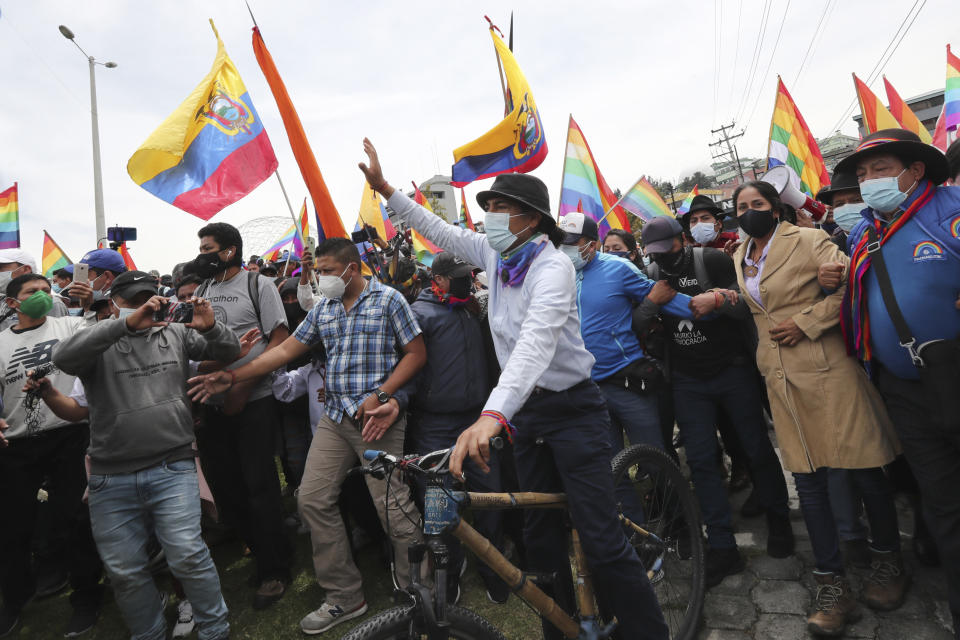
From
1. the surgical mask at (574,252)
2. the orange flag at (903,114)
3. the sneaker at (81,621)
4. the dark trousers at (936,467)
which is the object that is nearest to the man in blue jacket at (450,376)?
the surgical mask at (574,252)

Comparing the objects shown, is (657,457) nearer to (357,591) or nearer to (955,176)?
(357,591)

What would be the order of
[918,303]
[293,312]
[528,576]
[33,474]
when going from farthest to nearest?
[293,312]
[33,474]
[918,303]
[528,576]

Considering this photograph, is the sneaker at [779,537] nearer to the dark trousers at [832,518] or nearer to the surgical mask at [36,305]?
the dark trousers at [832,518]

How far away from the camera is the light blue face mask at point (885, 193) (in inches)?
98.7

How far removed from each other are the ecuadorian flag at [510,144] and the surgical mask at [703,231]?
1.48 meters

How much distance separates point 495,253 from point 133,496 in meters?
2.56

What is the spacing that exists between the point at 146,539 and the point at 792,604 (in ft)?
12.3

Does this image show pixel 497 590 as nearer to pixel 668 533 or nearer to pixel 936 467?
pixel 668 533

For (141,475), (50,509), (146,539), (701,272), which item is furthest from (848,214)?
(50,509)

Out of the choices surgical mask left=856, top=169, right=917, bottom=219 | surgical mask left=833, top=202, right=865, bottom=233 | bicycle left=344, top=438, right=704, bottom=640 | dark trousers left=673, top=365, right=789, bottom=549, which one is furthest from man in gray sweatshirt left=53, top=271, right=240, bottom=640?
surgical mask left=833, top=202, right=865, bottom=233

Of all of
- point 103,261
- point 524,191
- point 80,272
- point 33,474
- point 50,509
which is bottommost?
point 50,509

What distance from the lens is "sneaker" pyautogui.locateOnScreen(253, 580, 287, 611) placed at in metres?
3.74

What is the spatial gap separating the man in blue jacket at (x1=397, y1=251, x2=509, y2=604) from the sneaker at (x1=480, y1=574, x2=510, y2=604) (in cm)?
7

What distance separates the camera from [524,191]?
7.84ft
